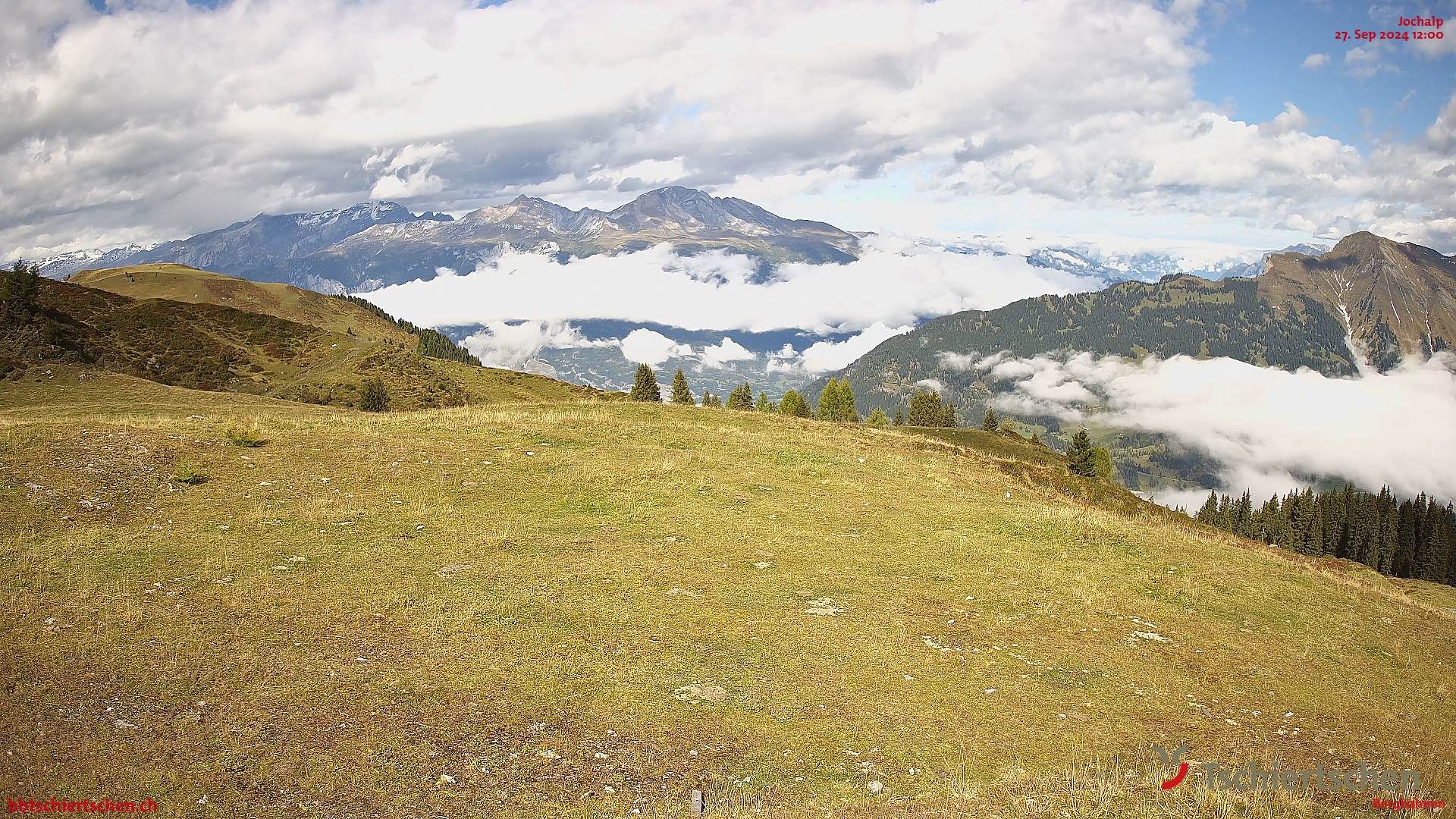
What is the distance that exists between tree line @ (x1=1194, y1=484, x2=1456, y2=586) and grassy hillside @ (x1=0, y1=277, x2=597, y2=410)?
14188 cm

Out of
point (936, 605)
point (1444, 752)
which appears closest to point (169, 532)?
point (936, 605)

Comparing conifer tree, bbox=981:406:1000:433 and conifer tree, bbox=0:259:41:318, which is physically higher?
conifer tree, bbox=0:259:41:318

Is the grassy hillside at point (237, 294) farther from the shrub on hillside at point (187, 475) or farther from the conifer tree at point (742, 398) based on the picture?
the shrub on hillside at point (187, 475)

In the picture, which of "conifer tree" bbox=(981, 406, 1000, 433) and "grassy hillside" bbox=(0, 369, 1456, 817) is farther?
"conifer tree" bbox=(981, 406, 1000, 433)

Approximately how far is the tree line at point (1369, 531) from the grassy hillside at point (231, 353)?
142 m

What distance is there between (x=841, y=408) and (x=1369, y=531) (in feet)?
347

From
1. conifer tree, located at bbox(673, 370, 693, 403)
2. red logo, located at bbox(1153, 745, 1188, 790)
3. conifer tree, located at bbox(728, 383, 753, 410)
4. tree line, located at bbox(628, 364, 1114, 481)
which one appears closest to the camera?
red logo, located at bbox(1153, 745, 1188, 790)

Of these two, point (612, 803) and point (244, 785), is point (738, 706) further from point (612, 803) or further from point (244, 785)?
point (244, 785)

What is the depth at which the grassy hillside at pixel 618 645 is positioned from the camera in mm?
8469

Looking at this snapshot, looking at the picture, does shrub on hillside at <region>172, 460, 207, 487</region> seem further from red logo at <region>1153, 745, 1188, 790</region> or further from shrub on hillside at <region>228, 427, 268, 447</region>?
red logo at <region>1153, 745, 1188, 790</region>

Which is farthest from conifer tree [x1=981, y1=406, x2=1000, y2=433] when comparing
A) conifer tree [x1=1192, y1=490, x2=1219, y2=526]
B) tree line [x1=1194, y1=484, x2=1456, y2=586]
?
tree line [x1=1194, y1=484, x2=1456, y2=586]

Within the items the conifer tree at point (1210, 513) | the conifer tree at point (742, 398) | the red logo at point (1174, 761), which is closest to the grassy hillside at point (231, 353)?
the conifer tree at point (742, 398)

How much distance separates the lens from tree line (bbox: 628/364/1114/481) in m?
104

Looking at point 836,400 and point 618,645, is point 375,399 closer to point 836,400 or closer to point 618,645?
point 618,645
